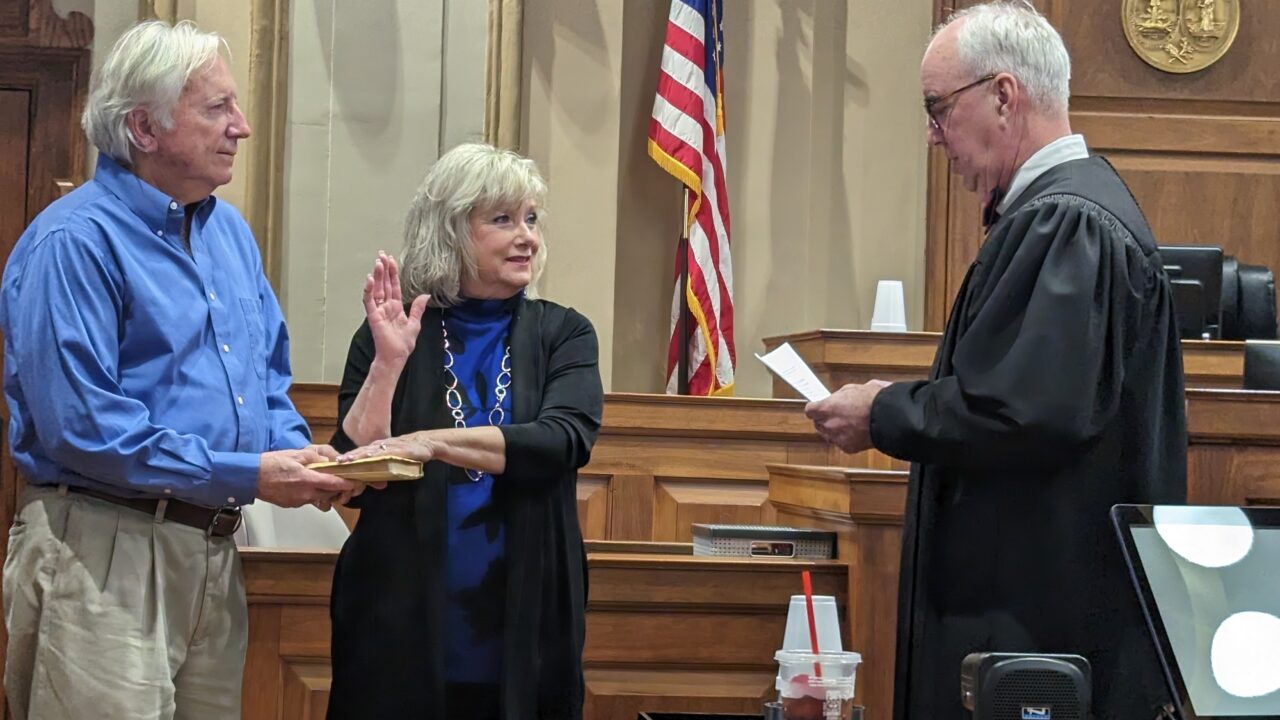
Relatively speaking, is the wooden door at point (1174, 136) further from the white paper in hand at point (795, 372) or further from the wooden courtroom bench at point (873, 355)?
the white paper in hand at point (795, 372)

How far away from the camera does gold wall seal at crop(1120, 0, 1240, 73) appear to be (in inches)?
286

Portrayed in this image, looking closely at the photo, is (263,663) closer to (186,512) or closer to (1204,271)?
(186,512)

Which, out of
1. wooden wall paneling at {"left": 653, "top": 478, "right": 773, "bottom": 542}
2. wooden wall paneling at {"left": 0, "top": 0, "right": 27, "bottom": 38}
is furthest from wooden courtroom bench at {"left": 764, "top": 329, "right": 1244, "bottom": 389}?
wooden wall paneling at {"left": 0, "top": 0, "right": 27, "bottom": 38}

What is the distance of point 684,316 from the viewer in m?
6.82

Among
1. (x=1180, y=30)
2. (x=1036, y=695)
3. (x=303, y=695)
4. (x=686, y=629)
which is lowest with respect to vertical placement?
(x=303, y=695)

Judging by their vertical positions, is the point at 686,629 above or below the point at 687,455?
below

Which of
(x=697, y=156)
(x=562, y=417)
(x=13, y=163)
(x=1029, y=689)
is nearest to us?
(x=1029, y=689)

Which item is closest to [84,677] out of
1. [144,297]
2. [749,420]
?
[144,297]

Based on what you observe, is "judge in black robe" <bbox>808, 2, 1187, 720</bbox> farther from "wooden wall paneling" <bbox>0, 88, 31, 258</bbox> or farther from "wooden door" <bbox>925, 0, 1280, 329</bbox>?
"wooden wall paneling" <bbox>0, 88, 31, 258</bbox>

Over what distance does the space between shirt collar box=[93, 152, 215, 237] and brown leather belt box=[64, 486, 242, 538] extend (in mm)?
432

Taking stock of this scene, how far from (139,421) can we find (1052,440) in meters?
1.34

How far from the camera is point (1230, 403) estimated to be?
3.51 meters

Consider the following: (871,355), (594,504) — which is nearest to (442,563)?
(594,504)

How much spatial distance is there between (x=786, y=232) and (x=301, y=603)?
458 cm
